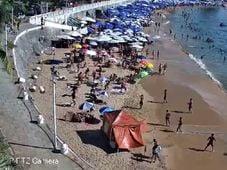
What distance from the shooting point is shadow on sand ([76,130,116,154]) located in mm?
25480

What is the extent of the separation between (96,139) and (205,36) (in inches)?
1867

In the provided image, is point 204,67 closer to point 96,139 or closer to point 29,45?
point 29,45

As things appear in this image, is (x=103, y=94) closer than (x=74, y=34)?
Yes

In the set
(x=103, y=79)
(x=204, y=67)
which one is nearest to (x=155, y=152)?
(x=103, y=79)

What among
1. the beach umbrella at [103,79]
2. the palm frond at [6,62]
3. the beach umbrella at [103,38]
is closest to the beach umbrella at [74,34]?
the beach umbrella at [103,38]

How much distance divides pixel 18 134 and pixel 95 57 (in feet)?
74.7

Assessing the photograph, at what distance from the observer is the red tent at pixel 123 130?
2533 centimetres

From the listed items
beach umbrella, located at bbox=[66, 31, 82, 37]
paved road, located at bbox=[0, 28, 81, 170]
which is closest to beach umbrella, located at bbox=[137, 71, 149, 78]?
beach umbrella, located at bbox=[66, 31, 82, 37]

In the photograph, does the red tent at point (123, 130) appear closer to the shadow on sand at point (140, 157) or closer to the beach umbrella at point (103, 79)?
the shadow on sand at point (140, 157)

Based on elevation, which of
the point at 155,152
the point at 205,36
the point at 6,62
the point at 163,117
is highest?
the point at 6,62

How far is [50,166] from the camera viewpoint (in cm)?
2058

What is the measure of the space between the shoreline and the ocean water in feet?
5.81

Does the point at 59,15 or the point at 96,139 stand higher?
the point at 59,15

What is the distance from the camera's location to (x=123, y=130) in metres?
25.5
